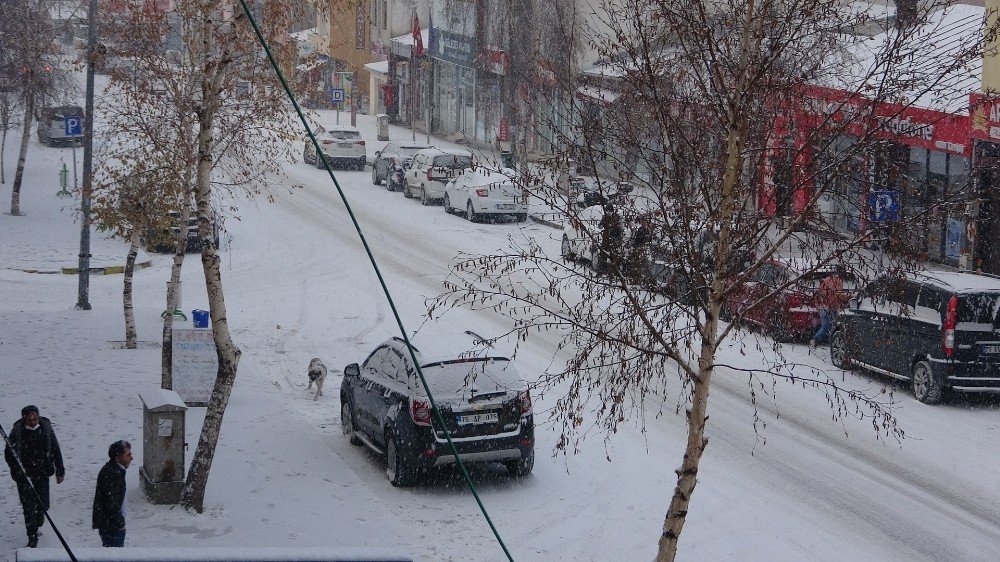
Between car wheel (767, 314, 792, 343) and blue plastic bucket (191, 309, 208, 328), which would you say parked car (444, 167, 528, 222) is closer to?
blue plastic bucket (191, 309, 208, 328)

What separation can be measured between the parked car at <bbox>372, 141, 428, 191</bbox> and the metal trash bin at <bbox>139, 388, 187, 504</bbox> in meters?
27.9

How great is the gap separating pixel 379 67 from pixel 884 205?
54.9 metres

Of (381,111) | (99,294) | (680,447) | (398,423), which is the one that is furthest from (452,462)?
(381,111)

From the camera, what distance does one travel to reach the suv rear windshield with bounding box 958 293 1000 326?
55.0 feet

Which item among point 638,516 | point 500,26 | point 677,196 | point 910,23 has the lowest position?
point 638,516

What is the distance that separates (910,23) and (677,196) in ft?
6.56

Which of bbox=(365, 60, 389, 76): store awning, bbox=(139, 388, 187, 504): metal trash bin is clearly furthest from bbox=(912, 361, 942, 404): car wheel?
bbox=(365, 60, 389, 76): store awning

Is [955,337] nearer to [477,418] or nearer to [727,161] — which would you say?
Answer: [477,418]

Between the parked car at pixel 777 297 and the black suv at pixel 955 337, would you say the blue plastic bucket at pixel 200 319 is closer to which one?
the black suv at pixel 955 337

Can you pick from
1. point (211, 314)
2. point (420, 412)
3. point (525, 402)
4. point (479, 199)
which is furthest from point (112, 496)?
point (479, 199)

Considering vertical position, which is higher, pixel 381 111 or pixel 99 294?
pixel 381 111

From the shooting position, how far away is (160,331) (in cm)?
2116

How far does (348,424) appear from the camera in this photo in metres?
14.9

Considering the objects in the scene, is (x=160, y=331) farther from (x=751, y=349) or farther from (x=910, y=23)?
(x=910, y=23)
